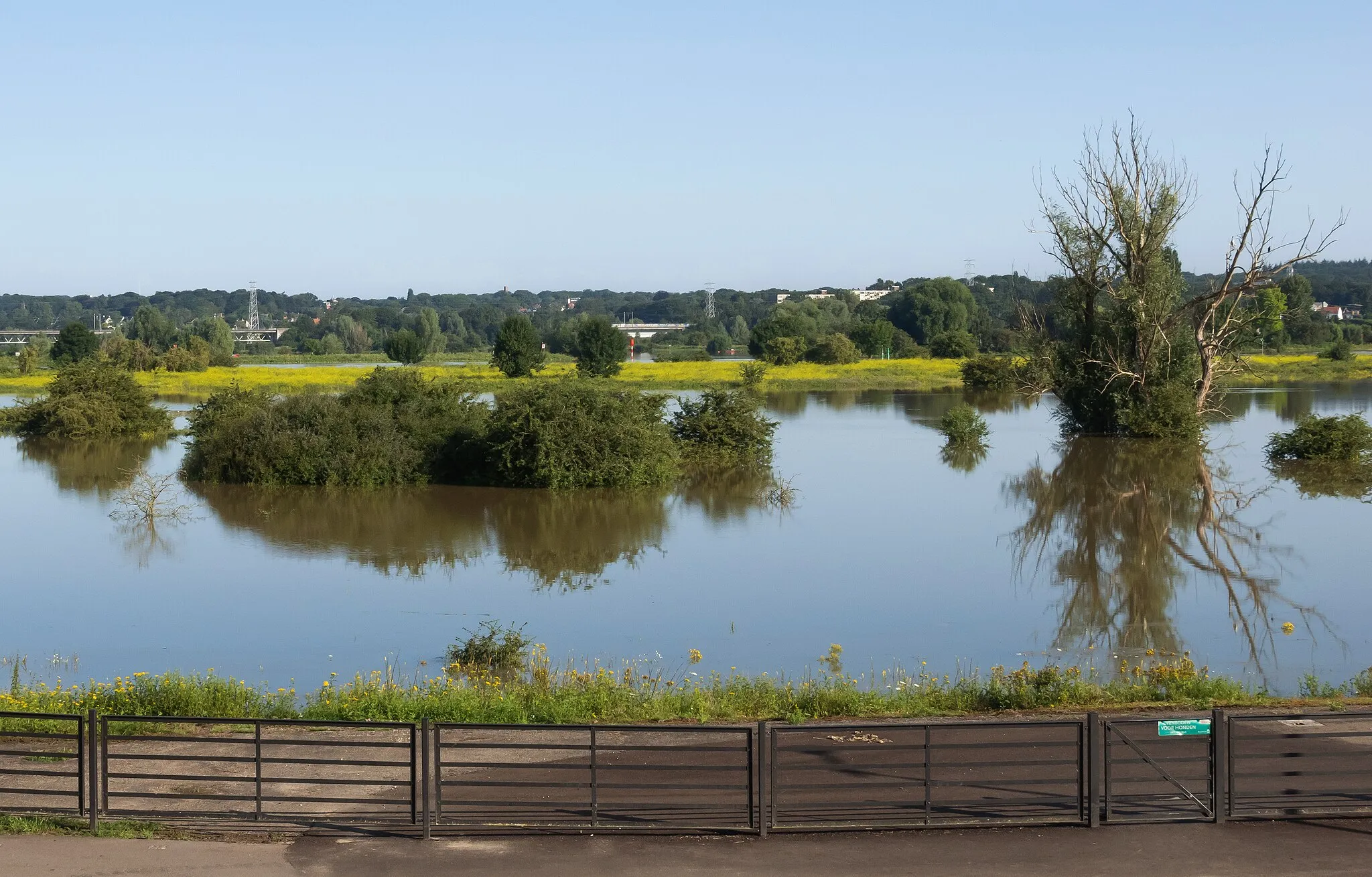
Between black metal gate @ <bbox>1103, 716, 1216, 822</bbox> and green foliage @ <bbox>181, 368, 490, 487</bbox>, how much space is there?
21257 millimetres

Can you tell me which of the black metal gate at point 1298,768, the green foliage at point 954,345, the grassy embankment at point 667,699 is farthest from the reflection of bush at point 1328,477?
the green foliage at point 954,345

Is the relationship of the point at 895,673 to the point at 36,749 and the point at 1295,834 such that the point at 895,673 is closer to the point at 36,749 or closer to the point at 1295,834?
the point at 1295,834

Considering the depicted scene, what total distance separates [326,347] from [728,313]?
69.7 m

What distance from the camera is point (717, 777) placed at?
27.9 feet

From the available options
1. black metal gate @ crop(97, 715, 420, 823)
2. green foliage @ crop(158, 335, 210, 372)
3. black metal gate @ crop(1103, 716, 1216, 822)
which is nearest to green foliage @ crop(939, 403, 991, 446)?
black metal gate @ crop(1103, 716, 1216, 822)

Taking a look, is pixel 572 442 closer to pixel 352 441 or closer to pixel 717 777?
pixel 352 441

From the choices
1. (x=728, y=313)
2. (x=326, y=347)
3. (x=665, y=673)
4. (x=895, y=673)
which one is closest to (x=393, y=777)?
(x=665, y=673)

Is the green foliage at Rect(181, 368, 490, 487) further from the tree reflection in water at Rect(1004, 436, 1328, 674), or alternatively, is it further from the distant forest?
the distant forest

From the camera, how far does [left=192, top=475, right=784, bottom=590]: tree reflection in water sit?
20172 mm

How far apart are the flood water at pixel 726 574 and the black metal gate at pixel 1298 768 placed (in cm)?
A: 337

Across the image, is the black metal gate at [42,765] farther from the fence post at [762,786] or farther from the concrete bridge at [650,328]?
the concrete bridge at [650,328]

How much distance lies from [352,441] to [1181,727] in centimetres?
2290

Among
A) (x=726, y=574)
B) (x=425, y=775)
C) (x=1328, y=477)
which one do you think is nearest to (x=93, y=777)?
(x=425, y=775)

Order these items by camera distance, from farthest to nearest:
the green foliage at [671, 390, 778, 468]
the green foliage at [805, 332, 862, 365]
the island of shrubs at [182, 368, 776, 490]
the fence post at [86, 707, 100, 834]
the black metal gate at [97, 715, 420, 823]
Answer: the green foliage at [805, 332, 862, 365] → the green foliage at [671, 390, 778, 468] → the island of shrubs at [182, 368, 776, 490] → the black metal gate at [97, 715, 420, 823] → the fence post at [86, 707, 100, 834]
